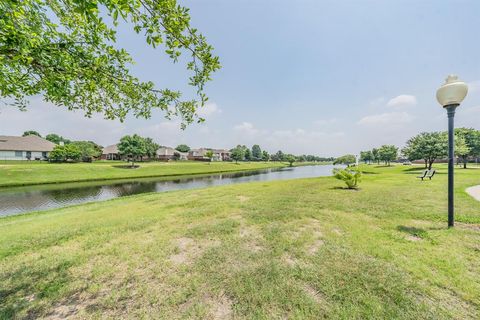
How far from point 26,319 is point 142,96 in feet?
12.2

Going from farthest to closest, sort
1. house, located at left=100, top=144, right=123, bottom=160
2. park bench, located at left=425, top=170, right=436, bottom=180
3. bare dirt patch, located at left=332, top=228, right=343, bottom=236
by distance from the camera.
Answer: house, located at left=100, top=144, right=123, bottom=160 → park bench, located at left=425, top=170, right=436, bottom=180 → bare dirt patch, located at left=332, top=228, right=343, bottom=236

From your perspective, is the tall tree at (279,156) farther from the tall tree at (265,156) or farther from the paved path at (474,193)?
the paved path at (474,193)

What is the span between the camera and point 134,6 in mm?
2248

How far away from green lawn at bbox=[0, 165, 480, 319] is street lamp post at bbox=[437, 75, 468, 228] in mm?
749

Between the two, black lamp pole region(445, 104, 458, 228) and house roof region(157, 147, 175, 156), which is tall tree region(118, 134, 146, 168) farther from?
black lamp pole region(445, 104, 458, 228)

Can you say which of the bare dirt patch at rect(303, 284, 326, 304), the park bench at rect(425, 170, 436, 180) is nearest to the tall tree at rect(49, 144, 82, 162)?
the bare dirt patch at rect(303, 284, 326, 304)

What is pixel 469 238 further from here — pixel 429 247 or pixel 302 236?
pixel 302 236

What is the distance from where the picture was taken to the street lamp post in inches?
183

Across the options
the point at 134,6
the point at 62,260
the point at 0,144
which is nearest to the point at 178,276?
the point at 62,260

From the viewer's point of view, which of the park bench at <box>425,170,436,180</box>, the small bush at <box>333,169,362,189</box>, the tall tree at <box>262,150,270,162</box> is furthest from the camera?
the tall tree at <box>262,150,270,162</box>

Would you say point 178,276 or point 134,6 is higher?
point 134,6

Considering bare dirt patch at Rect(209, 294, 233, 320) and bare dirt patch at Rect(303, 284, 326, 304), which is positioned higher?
bare dirt patch at Rect(303, 284, 326, 304)

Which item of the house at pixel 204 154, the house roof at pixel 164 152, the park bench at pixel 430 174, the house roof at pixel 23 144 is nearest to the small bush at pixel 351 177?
the park bench at pixel 430 174

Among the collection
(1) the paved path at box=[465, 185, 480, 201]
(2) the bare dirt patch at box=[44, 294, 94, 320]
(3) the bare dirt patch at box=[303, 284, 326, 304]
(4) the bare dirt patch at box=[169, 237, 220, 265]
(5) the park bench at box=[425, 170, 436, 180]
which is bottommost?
(2) the bare dirt patch at box=[44, 294, 94, 320]
